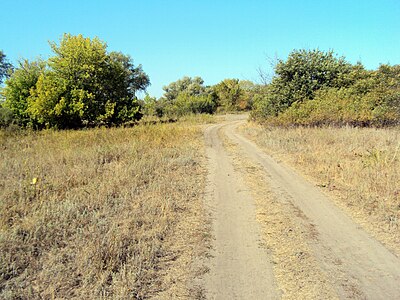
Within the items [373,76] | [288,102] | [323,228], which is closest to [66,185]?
[323,228]

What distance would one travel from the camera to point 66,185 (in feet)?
A: 23.4

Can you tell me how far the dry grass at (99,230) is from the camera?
3.38 metres

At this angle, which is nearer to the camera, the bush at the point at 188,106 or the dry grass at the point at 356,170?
the dry grass at the point at 356,170

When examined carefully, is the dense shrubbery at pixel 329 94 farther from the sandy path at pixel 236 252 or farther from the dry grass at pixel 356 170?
the sandy path at pixel 236 252

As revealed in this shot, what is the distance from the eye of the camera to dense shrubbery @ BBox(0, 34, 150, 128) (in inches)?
925

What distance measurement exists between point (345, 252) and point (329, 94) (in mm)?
18142

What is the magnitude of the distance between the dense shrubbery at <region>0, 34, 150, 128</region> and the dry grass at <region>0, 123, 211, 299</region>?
1641cm

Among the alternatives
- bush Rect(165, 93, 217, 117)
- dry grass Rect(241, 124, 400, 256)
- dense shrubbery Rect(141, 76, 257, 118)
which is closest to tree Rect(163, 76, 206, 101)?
dense shrubbery Rect(141, 76, 257, 118)

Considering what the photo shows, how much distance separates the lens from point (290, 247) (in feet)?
14.4

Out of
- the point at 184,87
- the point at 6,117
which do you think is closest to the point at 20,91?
the point at 6,117

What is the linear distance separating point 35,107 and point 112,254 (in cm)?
2336

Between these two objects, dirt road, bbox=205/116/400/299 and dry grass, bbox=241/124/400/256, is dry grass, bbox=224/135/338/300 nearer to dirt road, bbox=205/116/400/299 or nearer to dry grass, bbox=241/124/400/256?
dirt road, bbox=205/116/400/299

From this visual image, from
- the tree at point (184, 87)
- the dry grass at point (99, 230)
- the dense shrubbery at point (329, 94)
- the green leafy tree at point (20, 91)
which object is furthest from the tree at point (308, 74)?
the tree at point (184, 87)

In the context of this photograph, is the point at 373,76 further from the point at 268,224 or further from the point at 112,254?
the point at 112,254
